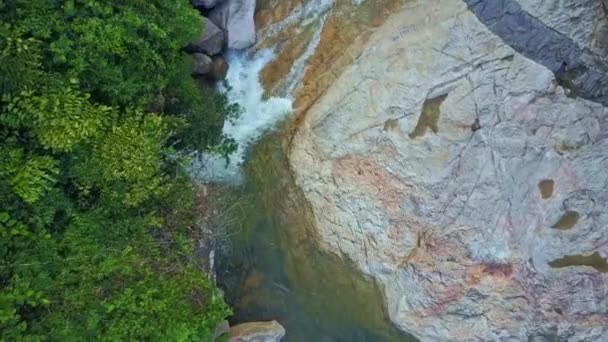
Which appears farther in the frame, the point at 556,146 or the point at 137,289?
the point at 556,146

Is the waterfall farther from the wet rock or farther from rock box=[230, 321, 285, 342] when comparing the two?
the wet rock

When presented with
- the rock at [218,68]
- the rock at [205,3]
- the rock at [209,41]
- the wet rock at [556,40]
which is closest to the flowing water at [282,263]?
the rock at [218,68]

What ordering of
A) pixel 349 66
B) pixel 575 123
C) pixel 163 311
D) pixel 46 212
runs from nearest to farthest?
pixel 46 212
pixel 163 311
pixel 575 123
pixel 349 66

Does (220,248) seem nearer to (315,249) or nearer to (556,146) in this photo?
(315,249)

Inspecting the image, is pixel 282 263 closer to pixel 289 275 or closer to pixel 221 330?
pixel 289 275

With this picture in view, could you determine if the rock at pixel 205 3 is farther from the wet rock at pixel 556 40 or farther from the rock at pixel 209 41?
the wet rock at pixel 556 40

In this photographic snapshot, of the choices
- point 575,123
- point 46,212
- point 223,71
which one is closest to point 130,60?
point 46,212
